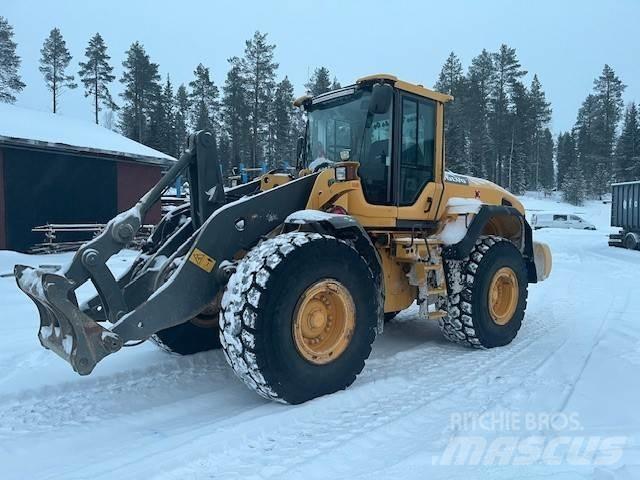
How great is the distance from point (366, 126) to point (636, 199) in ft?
67.3

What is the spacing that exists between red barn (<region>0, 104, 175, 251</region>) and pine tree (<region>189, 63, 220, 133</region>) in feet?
109

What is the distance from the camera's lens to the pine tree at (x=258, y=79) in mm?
47094

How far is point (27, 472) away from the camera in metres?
3.14

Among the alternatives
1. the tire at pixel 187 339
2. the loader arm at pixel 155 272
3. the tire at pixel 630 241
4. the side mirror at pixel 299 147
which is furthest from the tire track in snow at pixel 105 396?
the tire at pixel 630 241

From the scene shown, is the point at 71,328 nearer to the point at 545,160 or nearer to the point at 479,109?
the point at 479,109

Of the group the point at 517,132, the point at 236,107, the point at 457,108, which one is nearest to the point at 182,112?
the point at 236,107

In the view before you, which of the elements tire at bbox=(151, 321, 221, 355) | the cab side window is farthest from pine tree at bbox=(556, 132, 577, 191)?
Result: tire at bbox=(151, 321, 221, 355)

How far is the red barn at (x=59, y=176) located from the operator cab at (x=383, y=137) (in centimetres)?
1305

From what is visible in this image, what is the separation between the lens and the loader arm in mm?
3648

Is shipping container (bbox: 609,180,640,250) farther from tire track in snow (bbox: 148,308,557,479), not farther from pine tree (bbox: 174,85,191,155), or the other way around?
pine tree (bbox: 174,85,191,155)

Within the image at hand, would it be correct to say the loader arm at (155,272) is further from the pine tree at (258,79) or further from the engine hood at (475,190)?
the pine tree at (258,79)

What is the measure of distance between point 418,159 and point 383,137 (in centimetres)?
60

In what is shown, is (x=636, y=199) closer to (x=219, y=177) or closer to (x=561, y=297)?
(x=561, y=297)

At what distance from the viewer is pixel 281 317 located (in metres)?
3.94
